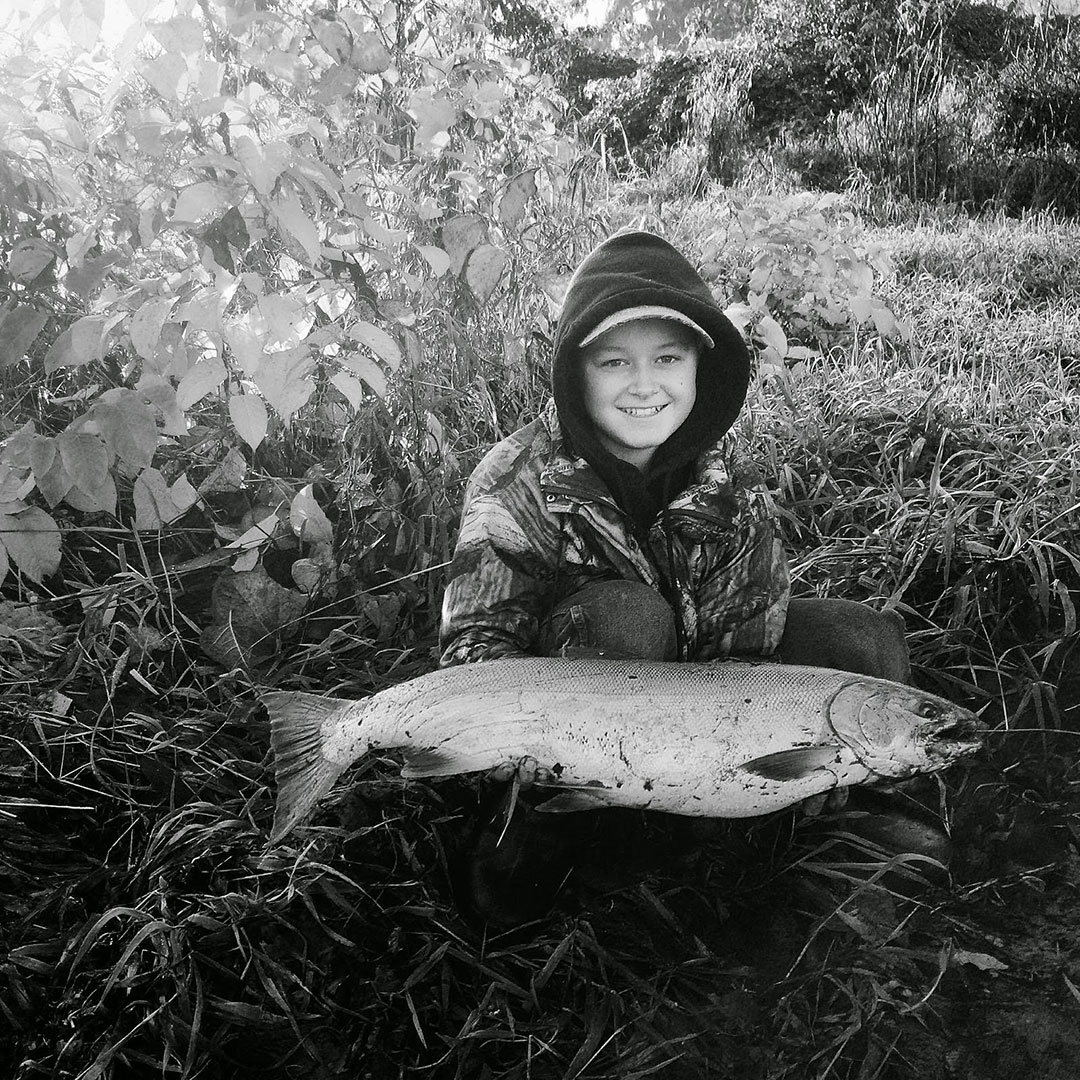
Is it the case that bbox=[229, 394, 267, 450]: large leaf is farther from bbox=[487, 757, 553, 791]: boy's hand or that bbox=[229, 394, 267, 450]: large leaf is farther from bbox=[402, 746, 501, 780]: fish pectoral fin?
bbox=[487, 757, 553, 791]: boy's hand

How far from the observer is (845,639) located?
6.88 feet

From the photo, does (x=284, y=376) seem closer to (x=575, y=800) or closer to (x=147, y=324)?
(x=147, y=324)

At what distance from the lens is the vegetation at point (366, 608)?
176 centimetres

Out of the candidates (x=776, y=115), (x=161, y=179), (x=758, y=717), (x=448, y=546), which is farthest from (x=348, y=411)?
(x=776, y=115)

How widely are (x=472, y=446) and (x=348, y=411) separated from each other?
44 cm

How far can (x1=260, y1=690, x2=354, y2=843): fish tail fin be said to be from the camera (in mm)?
1787

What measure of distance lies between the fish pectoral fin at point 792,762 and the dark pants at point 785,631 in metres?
0.32

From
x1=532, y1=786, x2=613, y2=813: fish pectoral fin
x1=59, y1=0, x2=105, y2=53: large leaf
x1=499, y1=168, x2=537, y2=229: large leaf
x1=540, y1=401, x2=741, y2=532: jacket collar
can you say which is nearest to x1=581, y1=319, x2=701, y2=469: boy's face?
x1=540, y1=401, x2=741, y2=532: jacket collar

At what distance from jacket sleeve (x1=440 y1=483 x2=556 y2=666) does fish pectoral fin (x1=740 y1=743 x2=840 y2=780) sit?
0.53m

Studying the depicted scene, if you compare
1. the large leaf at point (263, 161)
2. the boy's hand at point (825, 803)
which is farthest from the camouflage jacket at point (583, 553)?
the large leaf at point (263, 161)

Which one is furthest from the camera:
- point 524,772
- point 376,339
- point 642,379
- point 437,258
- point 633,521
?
point 437,258

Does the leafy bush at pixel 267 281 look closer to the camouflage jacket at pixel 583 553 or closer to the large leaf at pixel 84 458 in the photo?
the large leaf at pixel 84 458

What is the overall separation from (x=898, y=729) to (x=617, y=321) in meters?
0.98

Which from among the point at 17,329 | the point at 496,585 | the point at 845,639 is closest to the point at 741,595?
the point at 845,639
